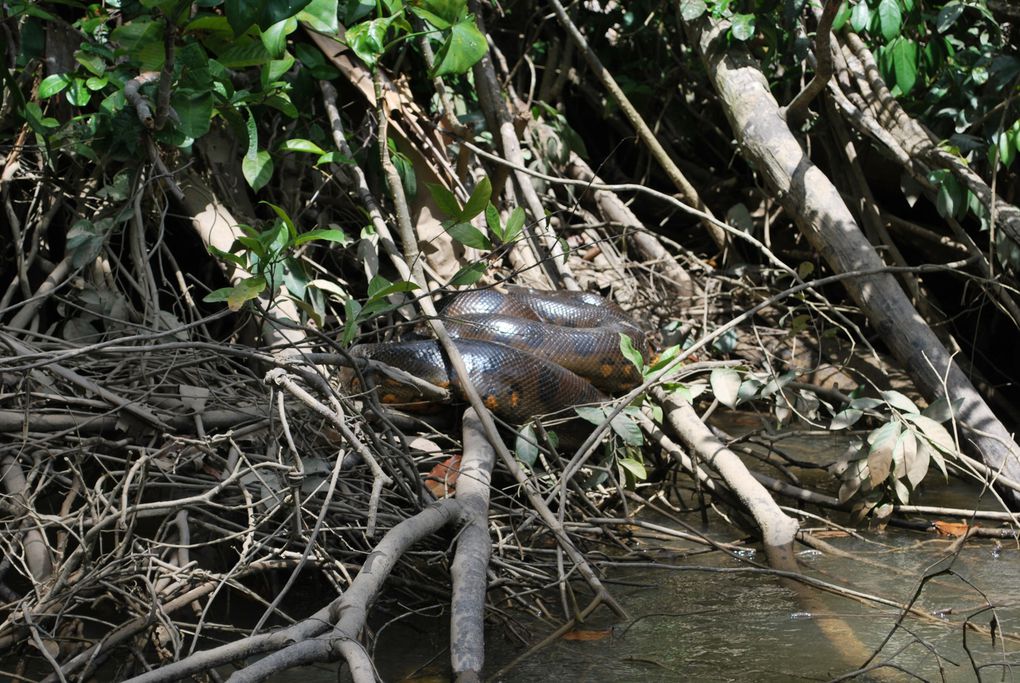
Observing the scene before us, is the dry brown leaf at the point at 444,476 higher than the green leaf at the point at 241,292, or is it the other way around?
the green leaf at the point at 241,292

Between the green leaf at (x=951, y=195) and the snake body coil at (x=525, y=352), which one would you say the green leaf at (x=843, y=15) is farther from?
the snake body coil at (x=525, y=352)

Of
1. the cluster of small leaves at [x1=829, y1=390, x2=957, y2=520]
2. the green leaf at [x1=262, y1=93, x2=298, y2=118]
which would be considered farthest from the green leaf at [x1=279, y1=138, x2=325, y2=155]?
the cluster of small leaves at [x1=829, y1=390, x2=957, y2=520]

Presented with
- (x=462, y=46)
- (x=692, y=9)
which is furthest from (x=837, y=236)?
(x=462, y=46)

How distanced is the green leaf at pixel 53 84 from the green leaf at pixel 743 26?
313 cm

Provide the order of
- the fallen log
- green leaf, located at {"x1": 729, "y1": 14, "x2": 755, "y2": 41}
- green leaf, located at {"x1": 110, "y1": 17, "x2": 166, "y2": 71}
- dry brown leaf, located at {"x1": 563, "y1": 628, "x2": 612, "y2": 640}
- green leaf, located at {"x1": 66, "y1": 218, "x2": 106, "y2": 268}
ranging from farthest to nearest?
green leaf, located at {"x1": 729, "y1": 14, "x2": 755, "y2": 41} < the fallen log < green leaf, located at {"x1": 66, "y1": 218, "x2": 106, "y2": 268} < green leaf, located at {"x1": 110, "y1": 17, "x2": 166, "y2": 71} < dry brown leaf, located at {"x1": 563, "y1": 628, "x2": 612, "y2": 640}

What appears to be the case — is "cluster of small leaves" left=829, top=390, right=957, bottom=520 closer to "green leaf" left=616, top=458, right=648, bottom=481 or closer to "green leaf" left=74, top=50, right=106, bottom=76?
"green leaf" left=616, top=458, right=648, bottom=481

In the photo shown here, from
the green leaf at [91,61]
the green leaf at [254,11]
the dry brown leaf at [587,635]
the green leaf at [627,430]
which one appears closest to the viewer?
the green leaf at [254,11]

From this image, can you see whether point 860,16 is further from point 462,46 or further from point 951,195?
point 462,46

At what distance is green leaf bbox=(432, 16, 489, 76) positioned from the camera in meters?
3.45

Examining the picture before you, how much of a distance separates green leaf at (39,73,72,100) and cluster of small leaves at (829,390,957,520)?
3272mm

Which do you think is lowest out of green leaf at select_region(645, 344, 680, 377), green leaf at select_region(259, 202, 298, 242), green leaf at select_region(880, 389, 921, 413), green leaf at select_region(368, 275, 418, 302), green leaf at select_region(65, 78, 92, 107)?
green leaf at select_region(880, 389, 921, 413)

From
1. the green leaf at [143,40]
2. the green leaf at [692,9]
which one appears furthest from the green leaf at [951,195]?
the green leaf at [143,40]

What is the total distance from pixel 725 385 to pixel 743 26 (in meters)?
2.02

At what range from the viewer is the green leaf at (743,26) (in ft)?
17.5
